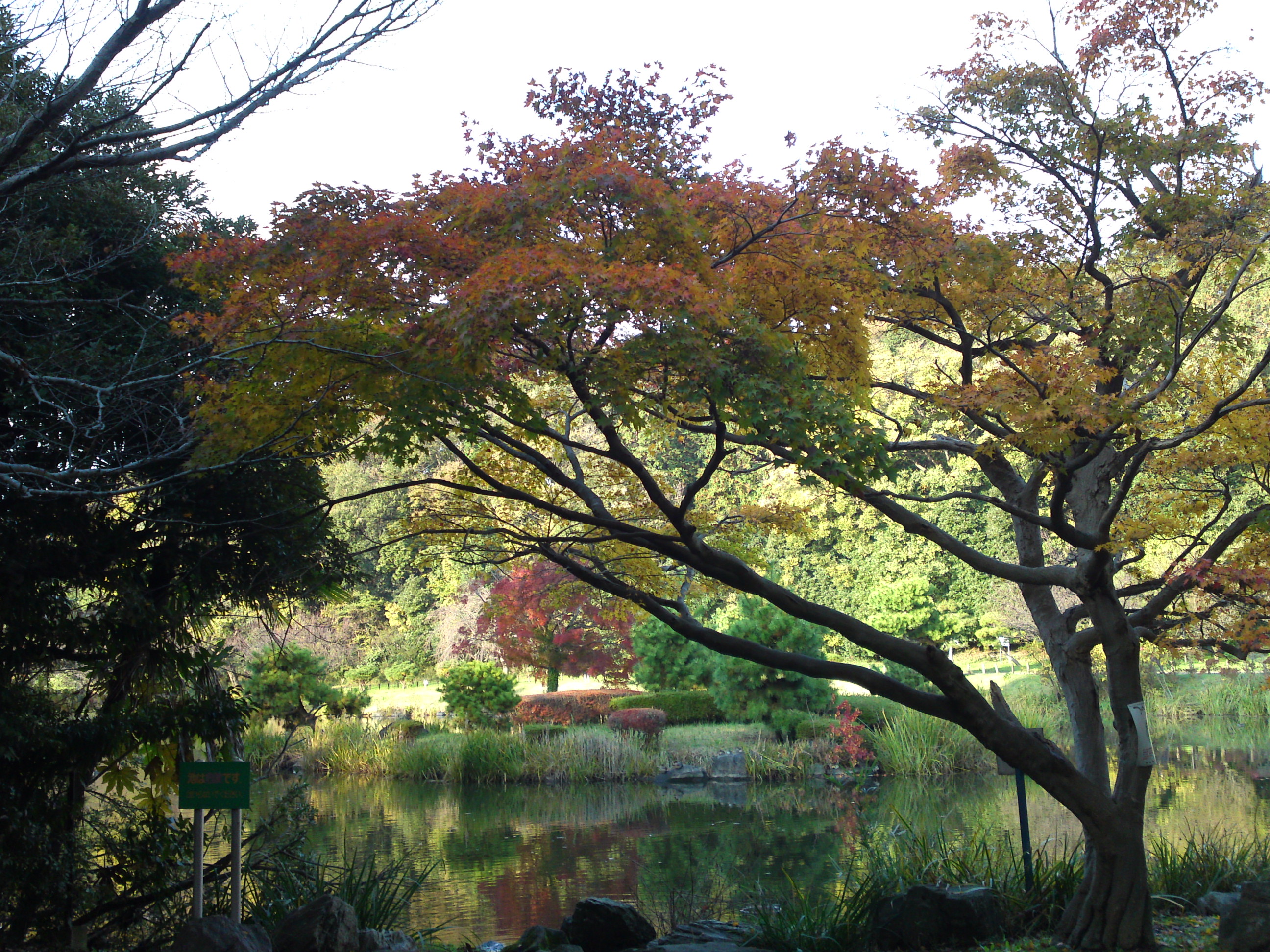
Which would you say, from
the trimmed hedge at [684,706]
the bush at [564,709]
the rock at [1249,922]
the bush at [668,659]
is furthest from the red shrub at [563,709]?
the rock at [1249,922]

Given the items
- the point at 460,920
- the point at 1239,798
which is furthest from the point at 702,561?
the point at 1239,798

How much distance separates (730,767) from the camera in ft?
55.0

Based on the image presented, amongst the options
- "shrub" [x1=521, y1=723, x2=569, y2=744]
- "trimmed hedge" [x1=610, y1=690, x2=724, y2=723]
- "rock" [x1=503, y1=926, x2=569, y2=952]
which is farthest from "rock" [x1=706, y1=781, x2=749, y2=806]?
"rock" [x1=503, y1=926, x2=569, y2=952]

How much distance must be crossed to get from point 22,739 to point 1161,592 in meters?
6.48

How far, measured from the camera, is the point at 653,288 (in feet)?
16.1

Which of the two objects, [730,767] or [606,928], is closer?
[606,928]

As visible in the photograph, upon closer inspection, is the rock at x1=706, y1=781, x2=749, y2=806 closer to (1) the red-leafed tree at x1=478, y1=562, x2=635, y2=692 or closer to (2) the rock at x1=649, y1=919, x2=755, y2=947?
(1) the red-leafed tree at x1=478, y1=562, x2=635, y2=692

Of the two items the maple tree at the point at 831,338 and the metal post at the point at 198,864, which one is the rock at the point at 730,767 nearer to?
the maple tree at the point at 831,338

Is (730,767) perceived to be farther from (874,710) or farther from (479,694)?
(479,694)

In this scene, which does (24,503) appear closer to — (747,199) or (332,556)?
(332,556)

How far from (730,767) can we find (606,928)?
10078mm

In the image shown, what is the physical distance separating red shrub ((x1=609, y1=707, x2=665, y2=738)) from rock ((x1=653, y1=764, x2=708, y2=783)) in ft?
3.69

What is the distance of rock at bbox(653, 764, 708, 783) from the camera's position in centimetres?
1670

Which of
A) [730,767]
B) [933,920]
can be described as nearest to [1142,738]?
[933,920]
